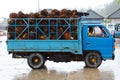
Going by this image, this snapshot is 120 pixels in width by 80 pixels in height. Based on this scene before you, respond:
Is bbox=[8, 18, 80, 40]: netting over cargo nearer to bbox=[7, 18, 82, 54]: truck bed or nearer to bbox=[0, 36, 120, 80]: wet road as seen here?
bbox=[7, 18, 82, 54]: truck bed

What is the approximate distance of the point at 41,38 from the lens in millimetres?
16906

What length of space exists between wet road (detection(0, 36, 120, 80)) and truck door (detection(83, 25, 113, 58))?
780 mm

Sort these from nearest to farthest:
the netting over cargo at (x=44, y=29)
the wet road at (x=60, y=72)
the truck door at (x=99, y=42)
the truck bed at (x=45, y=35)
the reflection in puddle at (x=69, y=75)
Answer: the reflection in puddle at (x=69, y=75) → the wet road at (x=60, y=72) → the truck bed at (x=45, y=35) → the netting over cargo at (x=44, y=29) → the truck door at (x=99, y=42)

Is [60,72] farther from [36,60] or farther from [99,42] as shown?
[99,42]

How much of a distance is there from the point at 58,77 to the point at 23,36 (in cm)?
321

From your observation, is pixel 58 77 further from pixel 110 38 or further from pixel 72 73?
pixel 110 38

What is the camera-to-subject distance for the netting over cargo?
16781 millimetres

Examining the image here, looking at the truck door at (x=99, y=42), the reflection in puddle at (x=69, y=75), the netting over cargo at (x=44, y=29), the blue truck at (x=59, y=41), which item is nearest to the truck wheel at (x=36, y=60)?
the blue truck at (x=59, y=41)

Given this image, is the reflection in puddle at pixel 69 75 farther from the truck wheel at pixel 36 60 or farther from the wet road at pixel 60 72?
the truck wheel at pixel 36 60

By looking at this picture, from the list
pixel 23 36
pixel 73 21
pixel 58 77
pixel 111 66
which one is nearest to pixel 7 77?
pixel 58 77

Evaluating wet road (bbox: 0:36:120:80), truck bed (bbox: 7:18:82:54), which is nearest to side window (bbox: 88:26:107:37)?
truck bed (bbox: 7:18:82:54)

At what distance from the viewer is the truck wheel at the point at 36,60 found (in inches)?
672

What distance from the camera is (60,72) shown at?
16.1 m

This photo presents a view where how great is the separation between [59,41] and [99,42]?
5.76 feet
